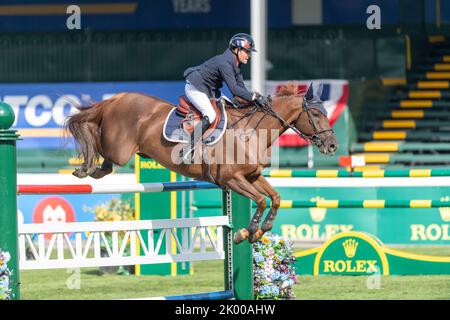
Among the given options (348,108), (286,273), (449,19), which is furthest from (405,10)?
(286,273)

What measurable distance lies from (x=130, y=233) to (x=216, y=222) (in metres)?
0.64

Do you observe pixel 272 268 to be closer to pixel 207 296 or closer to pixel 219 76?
pixel 207 296

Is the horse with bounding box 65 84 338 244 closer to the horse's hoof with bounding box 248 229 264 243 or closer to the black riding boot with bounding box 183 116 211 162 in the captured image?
the black riding boot with bounding box 183 116 211 162

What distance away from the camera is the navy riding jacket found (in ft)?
26.3

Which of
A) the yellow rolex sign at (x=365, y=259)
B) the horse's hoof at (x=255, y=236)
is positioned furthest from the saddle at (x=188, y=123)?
the yellow rolex sign at (x=365, y=259)

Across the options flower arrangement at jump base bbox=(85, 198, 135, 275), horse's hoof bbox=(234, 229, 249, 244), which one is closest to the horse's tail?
horse's hoof bbox=(234, 229, 249, 244)

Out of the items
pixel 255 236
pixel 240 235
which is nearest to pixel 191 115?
pixel 255 236

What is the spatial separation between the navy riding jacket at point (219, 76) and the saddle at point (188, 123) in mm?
152

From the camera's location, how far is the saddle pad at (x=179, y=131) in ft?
26.8

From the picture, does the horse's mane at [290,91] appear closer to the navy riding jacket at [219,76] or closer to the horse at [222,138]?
the horse at [222,138]

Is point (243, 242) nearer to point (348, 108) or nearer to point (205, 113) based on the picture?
point (205, 113)

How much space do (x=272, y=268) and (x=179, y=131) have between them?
1453 millimetres

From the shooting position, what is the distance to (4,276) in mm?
5238

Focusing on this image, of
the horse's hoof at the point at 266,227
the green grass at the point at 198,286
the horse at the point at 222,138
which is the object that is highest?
the horse at the point at 222,138
